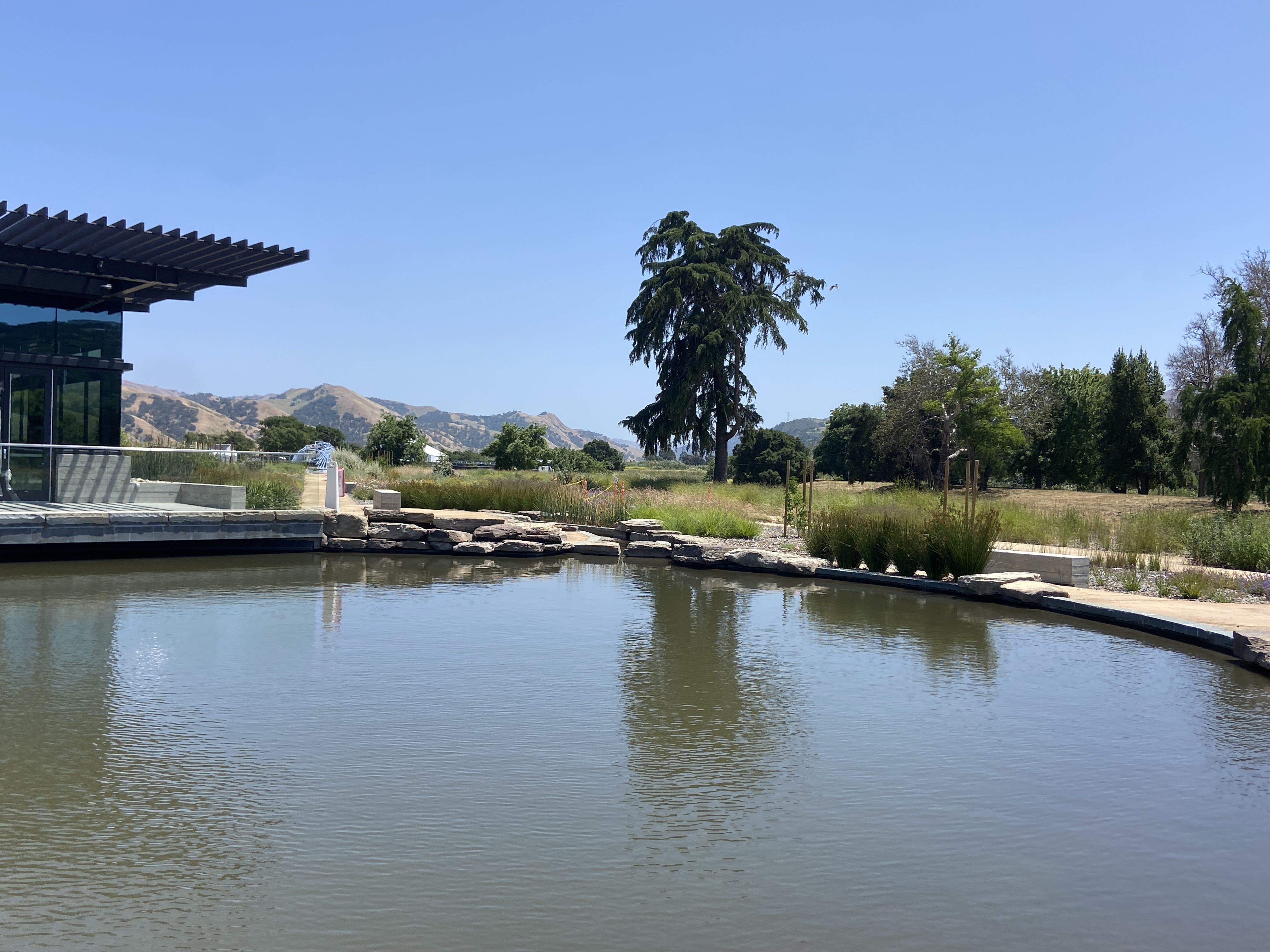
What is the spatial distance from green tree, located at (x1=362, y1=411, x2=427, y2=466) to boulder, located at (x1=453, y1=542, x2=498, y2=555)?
30.5 meters

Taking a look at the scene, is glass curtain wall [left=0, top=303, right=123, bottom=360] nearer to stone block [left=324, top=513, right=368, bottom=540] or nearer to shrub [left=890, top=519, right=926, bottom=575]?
stone block [left=324, top=513, right=368, bottom=540]

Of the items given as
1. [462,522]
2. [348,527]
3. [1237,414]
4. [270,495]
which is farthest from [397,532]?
[1237,414]

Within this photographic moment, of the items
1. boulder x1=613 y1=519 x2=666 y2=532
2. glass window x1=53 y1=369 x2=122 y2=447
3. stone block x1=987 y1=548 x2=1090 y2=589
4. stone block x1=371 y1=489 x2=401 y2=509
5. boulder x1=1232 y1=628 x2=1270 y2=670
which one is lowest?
boulder x1=1232 y1=628 x2=1270 y2=670

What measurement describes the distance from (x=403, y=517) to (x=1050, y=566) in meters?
9.59

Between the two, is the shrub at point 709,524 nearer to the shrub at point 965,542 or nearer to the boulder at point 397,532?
the boulder at point 397,532

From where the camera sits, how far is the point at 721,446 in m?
33.6

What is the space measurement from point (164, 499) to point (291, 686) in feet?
31.7

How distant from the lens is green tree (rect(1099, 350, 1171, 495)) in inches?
1240

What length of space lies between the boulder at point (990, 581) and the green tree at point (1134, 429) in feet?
76.6

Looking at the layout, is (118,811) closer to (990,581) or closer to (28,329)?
(990,581)

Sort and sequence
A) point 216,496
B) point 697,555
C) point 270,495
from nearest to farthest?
point 216,496, point 697,555, point 270,495

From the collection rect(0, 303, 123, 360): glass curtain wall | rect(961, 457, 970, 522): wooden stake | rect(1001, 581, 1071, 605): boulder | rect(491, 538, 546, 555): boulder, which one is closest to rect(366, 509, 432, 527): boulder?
rect(491, 538, 546, 555): boulder

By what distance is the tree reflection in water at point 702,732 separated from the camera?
4.19 meters

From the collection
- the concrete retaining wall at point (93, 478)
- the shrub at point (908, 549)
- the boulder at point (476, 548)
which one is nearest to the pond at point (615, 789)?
the shrub at point (908, 549)
